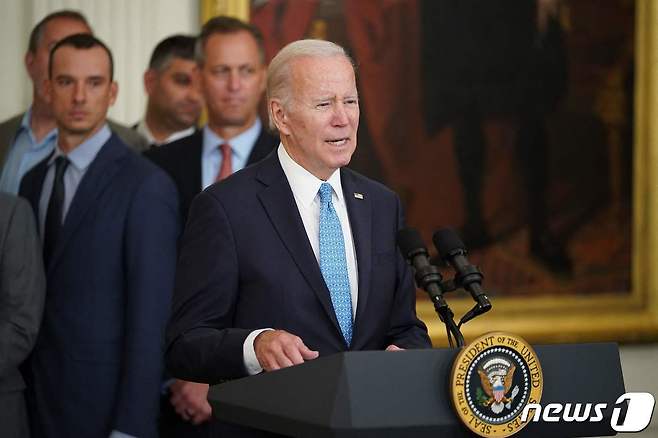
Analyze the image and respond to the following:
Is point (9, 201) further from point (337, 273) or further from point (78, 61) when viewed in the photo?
point (337, 273)

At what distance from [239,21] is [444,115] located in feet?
4.27

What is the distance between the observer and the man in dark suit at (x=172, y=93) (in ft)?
17.6

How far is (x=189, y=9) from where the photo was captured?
5.48 meters

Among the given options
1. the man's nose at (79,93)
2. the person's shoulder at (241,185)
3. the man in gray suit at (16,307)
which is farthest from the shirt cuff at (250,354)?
the man's nose at (79,93)

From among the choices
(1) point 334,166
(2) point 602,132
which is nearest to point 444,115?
(2) point 602,132

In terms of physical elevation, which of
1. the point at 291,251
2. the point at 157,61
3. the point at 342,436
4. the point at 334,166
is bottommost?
the point at 342,436

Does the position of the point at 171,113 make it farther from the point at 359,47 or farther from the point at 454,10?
the point at 454,10

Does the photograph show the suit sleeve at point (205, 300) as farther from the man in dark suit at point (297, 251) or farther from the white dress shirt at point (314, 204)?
the white dress shirt at point (314, 204)

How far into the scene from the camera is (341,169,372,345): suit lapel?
3.00 meters

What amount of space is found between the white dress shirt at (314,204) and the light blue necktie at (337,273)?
0.05ft

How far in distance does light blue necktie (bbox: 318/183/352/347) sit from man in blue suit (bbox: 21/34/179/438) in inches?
61.8

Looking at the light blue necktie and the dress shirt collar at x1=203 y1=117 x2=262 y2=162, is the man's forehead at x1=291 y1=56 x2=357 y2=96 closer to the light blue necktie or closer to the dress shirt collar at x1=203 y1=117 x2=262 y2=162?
the light blue necktie

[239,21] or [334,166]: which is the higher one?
[239,21]

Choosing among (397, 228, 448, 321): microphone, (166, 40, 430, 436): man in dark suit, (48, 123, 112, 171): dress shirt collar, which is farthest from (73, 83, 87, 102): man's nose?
(397, 228, 448, 321): microphone
